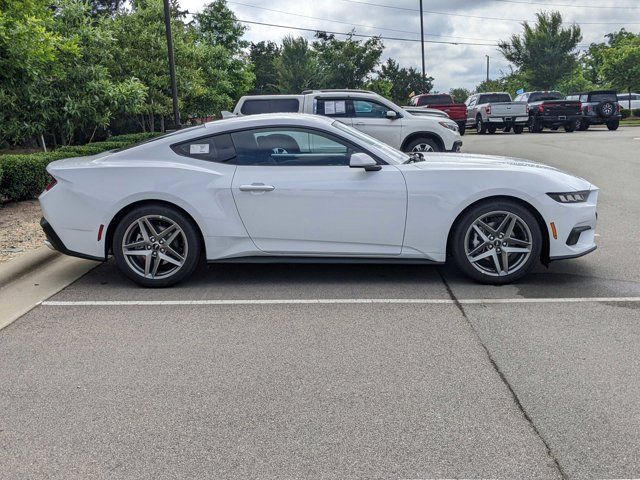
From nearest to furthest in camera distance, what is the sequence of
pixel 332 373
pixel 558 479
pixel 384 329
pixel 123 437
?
1. pixel 558 479
2. pixel 123 437
3. pixel 332 373
4. pixel 384 329

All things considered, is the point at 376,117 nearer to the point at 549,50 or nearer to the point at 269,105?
the point at 269,105

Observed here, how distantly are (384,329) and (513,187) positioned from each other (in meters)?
1.82

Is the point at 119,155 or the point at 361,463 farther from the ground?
the point at 119,155

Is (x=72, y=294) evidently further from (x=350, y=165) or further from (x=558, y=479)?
(x=558, y=479)

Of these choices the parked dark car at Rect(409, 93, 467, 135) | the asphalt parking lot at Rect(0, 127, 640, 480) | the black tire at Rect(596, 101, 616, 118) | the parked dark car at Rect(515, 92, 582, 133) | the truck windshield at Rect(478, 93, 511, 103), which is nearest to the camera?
the asphalt parking lot at Rect(0, 127, 640, 480)

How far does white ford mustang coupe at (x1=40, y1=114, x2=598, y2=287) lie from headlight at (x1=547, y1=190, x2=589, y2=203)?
0.01 metres

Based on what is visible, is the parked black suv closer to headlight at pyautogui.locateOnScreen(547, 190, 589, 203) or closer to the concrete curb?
headlight at pyautogui.locateOnScreen(547, 190, 589, 203)

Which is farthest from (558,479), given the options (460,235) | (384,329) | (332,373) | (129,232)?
(129,232)

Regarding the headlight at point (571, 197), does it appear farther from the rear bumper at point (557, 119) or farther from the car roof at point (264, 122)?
the rear bumper at point (557, 119)

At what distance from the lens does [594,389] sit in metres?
3.58

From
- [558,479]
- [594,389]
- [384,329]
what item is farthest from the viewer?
[384,329]

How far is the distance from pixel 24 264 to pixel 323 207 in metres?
3.01

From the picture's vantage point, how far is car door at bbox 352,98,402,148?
1372 cm

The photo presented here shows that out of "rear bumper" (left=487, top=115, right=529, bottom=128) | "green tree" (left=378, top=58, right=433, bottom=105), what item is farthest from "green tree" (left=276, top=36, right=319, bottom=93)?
"rear bumper" (left=487, top=115, right=529, bottom=128)
